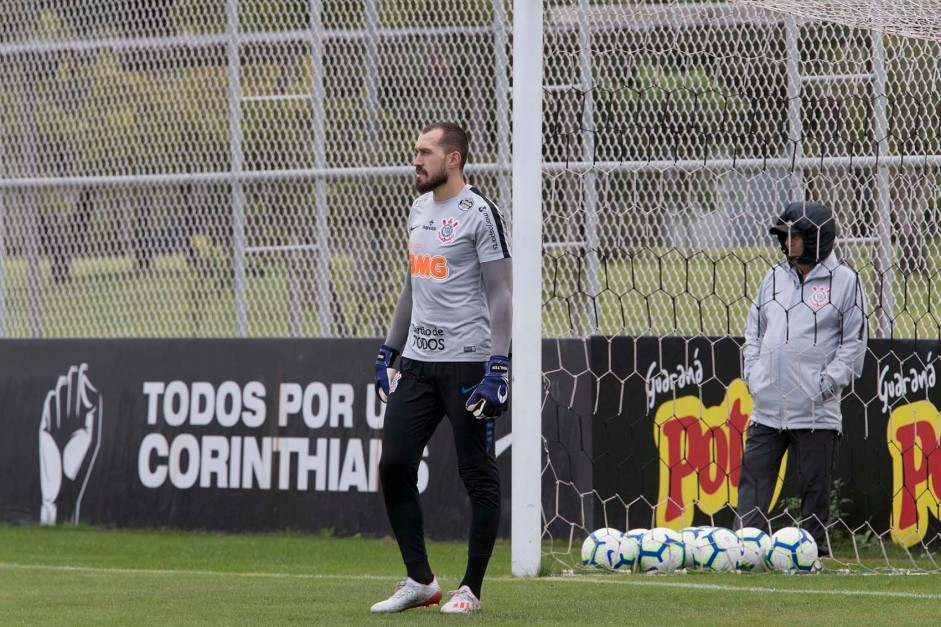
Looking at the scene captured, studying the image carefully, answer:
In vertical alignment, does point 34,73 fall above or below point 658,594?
above

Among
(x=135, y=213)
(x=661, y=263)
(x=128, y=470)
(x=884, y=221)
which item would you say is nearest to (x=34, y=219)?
(x=135, y=213)

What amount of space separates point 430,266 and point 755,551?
254 centimetres

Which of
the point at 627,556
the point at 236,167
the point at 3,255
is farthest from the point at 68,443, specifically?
the point at 627,556

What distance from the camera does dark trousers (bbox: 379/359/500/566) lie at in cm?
598

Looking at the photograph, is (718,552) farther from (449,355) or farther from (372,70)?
(372,70)

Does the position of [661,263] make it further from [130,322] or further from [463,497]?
[130,322]

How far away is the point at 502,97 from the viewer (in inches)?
392

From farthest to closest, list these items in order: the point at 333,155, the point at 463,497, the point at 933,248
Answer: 1. the point at 333,155
2. the point at 463,497
3. the point at 933,248

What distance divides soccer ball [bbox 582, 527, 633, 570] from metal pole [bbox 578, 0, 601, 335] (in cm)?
190

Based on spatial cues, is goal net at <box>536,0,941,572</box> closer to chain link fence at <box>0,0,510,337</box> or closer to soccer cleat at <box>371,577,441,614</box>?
chain link fence at <box>0,0,510,337</box>

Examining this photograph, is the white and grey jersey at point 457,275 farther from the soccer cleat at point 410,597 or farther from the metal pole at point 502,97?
the metal pole at point 502,97

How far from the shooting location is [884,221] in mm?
8938

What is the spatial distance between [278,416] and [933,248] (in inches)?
172

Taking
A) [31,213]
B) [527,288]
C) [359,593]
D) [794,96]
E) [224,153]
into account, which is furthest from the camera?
[31,213]
